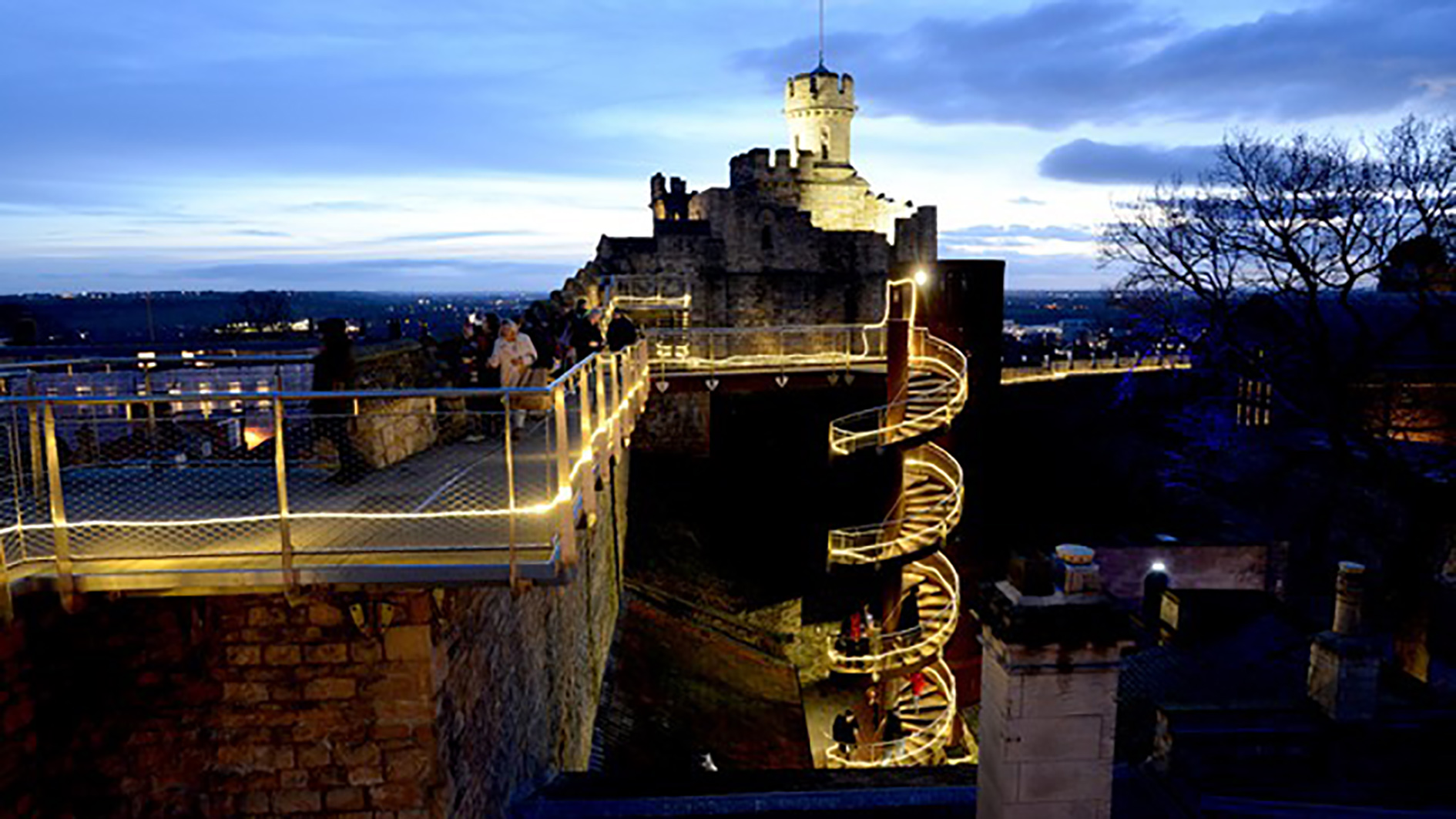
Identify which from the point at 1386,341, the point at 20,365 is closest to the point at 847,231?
the point at 1386,341

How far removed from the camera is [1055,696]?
18.0ft

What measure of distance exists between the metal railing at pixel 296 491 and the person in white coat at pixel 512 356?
1.61 ft

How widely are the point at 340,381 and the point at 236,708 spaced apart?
273cm

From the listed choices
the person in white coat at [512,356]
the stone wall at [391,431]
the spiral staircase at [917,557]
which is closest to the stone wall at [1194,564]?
the spiral staircase at [917,557]

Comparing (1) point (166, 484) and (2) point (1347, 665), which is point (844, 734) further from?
(1) point (166, 484)

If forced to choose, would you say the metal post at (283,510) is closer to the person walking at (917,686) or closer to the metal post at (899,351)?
the metal post at (899,351)

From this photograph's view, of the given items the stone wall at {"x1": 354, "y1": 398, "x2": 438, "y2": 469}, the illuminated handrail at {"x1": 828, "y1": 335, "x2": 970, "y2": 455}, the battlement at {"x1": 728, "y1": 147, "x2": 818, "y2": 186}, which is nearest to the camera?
the stone wall at {"x1": 354, "y1": 398, "x2": 438, "y2": 469}

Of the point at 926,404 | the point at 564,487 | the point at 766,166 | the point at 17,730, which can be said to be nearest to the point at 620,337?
the point at 926,404

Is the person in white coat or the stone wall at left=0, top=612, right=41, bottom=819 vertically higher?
the person in white coat

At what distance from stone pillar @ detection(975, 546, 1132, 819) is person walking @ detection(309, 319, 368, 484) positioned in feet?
17.8

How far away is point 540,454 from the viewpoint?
7.96 m

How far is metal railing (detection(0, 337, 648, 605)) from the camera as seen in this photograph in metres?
4.92

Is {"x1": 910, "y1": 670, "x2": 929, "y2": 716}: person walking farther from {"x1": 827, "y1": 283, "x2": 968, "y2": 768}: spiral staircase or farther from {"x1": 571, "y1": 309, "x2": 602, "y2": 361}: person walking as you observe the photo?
{"x1": 571, "y1": 309, "x2": 602, "y2": 361}: person walking

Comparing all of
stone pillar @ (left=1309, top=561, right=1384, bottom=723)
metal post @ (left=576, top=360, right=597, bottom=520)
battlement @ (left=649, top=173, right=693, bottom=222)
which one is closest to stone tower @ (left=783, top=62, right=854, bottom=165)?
battlement @ (left=649, top=173, right=693, bottom=222)
